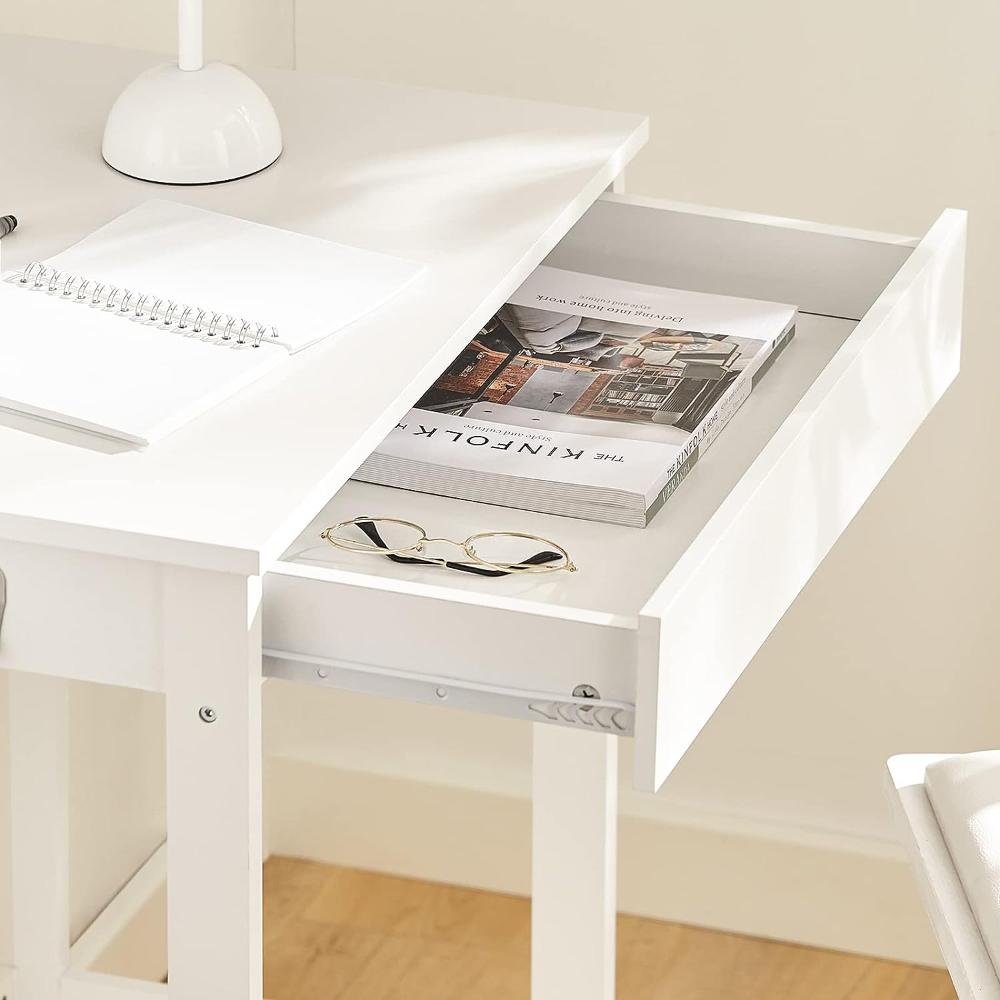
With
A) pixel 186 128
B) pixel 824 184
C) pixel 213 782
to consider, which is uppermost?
pixel 824 184

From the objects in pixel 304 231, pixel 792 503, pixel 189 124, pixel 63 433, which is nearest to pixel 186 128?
pixel 189 124

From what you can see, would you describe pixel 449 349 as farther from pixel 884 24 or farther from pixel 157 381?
pixel 884 24

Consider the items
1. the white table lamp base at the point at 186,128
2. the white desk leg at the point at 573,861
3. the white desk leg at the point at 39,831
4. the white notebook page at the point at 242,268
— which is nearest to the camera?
the white notebook page at the point at 242,268

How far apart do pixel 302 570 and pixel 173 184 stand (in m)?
0.47

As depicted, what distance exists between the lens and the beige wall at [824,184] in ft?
5.95

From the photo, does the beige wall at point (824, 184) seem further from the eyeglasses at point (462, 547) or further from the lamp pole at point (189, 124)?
the eyeglasses at point (462, 547)

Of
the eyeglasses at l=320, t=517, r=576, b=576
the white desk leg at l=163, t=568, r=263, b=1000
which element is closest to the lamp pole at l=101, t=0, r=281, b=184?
the eyeglasses at l=320, t=517, r=576, b=576

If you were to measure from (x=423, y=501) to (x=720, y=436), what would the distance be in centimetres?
20

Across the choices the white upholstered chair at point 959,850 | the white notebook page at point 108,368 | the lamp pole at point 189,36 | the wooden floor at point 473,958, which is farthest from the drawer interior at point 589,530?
the wooden floor at point 473,958

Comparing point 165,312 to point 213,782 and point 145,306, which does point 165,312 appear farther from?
point 213,782

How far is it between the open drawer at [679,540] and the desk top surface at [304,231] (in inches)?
2.1

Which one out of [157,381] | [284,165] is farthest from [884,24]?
[157,381]

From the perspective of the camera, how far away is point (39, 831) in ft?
5.46

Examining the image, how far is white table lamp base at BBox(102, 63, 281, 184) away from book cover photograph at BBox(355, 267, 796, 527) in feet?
0.67
